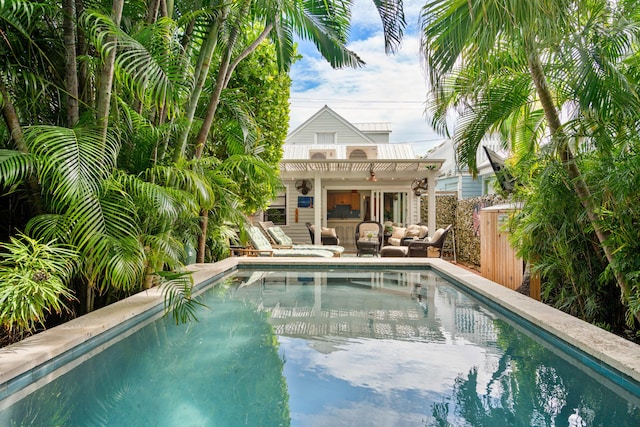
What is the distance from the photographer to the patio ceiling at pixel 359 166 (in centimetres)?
1081

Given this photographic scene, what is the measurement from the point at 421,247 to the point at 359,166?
3.14 meters

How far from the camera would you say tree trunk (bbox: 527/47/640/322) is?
10.8ft

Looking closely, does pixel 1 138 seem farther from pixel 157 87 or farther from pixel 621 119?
pixel 621 119

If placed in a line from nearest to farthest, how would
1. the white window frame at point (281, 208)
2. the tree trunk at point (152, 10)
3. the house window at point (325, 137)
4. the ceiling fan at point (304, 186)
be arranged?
the tree trunk at point (152, 10), the ceiling fan at point (304, 186), the white window frame at point (281, 208), the house window at point (325, 137)

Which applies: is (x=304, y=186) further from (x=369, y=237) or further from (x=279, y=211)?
(x=369, y=237)

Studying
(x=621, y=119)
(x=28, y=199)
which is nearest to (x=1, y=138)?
(x=28, y=199)

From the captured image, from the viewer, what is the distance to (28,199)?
3.41 meters

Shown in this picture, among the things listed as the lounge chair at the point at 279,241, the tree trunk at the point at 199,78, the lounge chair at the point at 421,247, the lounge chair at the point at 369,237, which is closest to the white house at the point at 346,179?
the lounge chair at the point at 369,237

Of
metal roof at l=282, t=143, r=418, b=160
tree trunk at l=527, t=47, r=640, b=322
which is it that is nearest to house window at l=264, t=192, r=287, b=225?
metal roof at l=282, t=143, r=418, b=160

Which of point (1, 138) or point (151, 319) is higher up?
point (1, 138)

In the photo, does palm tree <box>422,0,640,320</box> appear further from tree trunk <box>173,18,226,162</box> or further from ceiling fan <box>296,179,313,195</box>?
ceiling fan <box>296,179,313,195</box>

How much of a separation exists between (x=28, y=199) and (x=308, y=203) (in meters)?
11.1

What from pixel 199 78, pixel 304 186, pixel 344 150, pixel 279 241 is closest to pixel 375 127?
pixel 344 150

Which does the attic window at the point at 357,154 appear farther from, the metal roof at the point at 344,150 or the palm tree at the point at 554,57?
the palm tree at the point at 554,57
